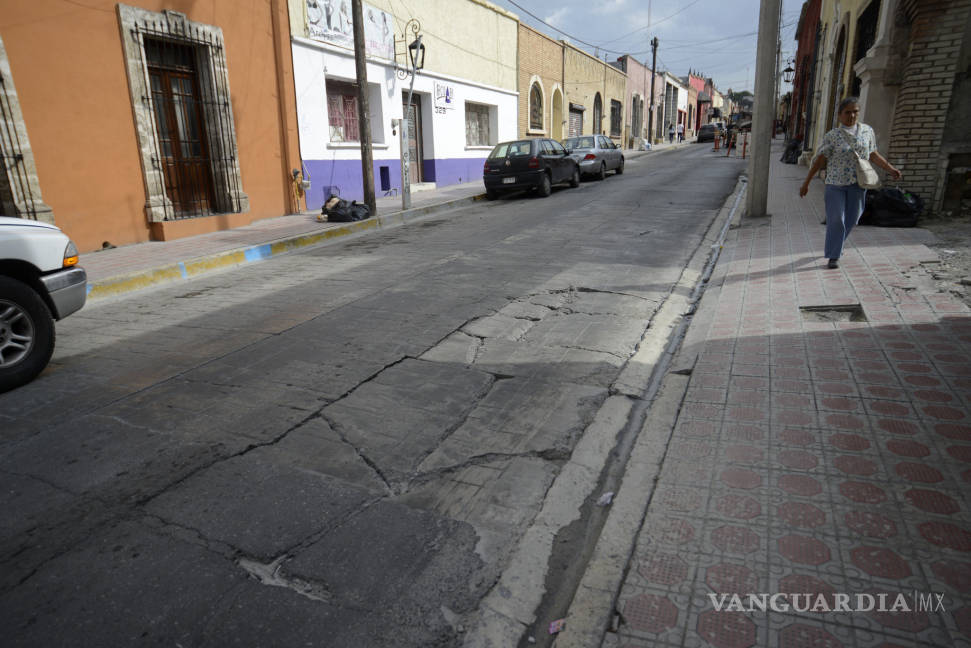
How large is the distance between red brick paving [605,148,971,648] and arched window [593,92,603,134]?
34574mm

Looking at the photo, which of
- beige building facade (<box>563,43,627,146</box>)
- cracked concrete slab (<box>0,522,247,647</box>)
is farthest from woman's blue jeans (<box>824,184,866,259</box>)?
beige building facade (<box>563,43,627,146</box>)

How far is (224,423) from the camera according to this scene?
359cm

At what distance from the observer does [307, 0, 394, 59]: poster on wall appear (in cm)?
1400

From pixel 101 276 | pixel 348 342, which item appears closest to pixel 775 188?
pixel 348 342

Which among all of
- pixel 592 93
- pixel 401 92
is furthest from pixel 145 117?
pixel 592 93

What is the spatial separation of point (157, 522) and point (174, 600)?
0.57 m

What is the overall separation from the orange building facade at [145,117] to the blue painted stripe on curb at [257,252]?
207 cm

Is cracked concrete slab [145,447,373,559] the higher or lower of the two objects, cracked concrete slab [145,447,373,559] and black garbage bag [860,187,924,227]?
the lower

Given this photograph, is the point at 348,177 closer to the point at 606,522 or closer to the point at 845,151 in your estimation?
the point at 845,151

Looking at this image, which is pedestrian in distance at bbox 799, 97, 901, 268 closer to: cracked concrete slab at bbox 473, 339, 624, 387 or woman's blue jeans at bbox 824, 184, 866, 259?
woman's blue jeans at bbox 824, 184, 866, 259

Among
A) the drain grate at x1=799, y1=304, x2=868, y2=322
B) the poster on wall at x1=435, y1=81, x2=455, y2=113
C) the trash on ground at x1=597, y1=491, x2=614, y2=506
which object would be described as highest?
the poster on wall at x1=435, y1=81, x2=455, y2=113

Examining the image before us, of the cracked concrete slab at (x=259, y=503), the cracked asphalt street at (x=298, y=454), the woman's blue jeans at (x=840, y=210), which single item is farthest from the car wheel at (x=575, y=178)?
the cracked concrete slab at (x=259, y=503)

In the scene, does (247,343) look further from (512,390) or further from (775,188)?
(775,188)

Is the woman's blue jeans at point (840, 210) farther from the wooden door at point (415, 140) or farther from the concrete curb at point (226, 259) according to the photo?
the wooden door at point (415, 140)
